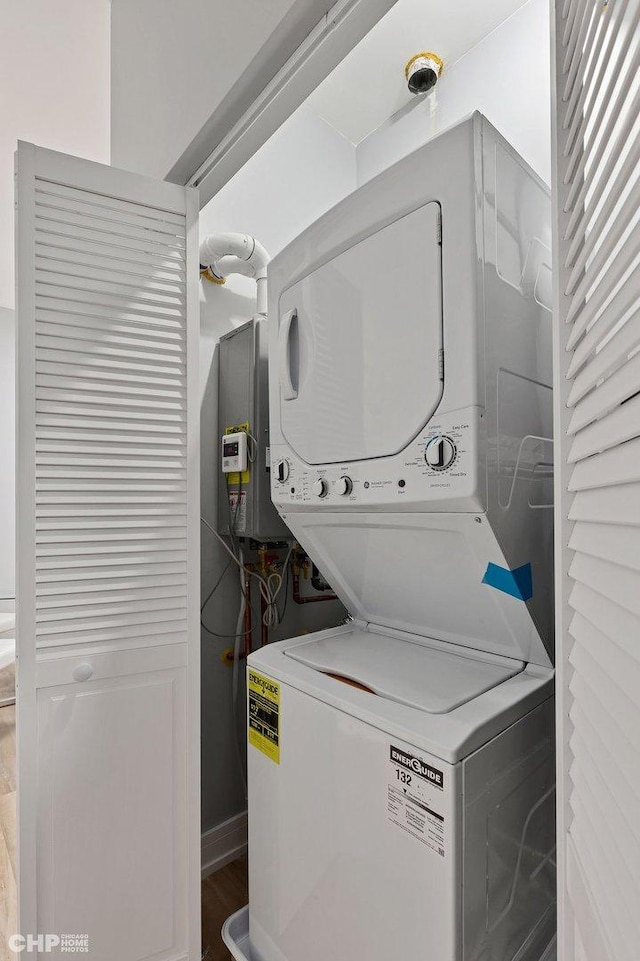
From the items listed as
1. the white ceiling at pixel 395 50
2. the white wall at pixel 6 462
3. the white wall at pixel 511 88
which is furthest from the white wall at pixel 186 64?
the white wall at pixel 6 462

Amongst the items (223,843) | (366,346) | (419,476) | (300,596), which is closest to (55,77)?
(366,346)

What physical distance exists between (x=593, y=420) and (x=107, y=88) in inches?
103

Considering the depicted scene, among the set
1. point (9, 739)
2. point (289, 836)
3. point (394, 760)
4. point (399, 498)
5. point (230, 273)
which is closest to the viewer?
point (394, 760)

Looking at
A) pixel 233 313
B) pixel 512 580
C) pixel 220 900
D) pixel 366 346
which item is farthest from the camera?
pixel 233 313

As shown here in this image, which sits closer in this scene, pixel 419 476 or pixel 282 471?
pixel 419 476

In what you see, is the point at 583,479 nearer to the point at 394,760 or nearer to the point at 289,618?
the point at 394,760

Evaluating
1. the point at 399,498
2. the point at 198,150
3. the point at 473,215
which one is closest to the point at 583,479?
the point at 399,498

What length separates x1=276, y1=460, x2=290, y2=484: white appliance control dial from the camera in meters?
1.64

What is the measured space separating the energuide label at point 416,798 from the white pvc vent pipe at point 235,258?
174cm

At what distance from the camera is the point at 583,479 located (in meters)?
0.69

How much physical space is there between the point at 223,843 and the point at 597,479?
229 cm

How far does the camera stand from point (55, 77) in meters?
2.11

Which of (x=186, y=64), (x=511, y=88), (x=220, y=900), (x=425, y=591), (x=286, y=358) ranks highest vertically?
(x=511, y=88)

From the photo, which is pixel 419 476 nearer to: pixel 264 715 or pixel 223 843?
pixel 264 715
